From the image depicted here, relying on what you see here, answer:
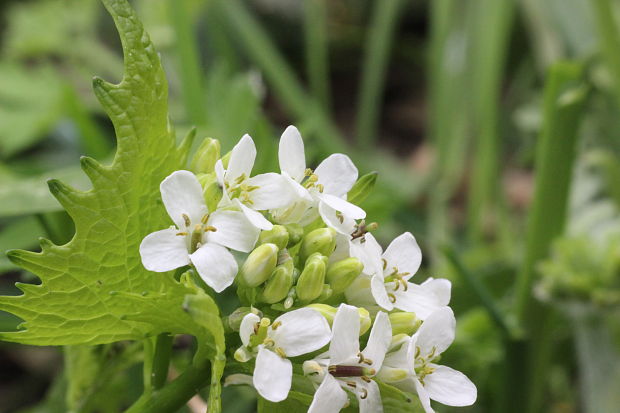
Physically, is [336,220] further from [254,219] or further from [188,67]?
[188,67]

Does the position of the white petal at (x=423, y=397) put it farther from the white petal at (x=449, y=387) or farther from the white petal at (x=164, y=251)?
the white petal at (x=164, y=251)

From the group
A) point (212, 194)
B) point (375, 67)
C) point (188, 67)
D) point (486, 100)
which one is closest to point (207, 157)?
point (212, 194)

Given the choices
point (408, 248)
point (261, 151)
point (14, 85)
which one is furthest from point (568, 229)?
point (14, 85)

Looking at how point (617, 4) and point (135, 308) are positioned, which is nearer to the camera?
point (135, 308)

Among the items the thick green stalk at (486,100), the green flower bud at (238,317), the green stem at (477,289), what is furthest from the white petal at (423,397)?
the thick green stalk at (486,100)

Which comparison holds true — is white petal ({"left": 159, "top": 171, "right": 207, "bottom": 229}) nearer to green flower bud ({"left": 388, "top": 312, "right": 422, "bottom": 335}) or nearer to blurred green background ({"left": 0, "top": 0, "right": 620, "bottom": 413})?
green flower bud ({"left": 388, "top": 312, "right": 422, "bottom": 335})

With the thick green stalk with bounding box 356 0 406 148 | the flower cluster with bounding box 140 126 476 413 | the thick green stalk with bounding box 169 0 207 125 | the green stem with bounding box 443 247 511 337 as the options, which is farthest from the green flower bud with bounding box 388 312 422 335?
the thick green stalk with bounding box 356 0 406 148

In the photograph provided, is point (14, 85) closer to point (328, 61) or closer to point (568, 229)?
point (328, 61)
